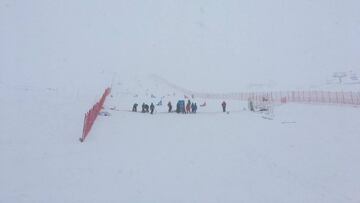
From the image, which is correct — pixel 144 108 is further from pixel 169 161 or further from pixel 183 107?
pixel 169 161

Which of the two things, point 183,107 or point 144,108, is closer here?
point 144,108

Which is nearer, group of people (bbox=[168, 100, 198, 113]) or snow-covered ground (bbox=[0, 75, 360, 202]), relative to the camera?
snow-covered ground (bbox=[0, 75, 360, 202])

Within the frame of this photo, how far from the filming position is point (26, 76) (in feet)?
168

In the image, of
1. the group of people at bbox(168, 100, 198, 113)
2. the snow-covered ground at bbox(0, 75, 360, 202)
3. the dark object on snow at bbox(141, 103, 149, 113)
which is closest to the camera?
the snow-covered ground at bbox(0, 75, 360, 202)

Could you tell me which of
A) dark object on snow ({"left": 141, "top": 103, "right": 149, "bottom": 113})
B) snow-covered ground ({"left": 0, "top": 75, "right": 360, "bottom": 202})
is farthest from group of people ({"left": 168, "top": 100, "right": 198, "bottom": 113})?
snow-covered ground ({"left": 0, "top": 75, "right": 360, "bottom": 202})

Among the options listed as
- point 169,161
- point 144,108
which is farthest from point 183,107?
point 169,161

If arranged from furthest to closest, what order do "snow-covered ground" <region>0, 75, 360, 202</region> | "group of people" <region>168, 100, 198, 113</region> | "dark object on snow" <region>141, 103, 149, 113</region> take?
1. "group of people" <region>168, 100, 198, 113</region>
2. "dark object on snow" <region>141, 103, 149, 113</region>
3. "snow-covered ground" <region>0, 75, 360, 202</region>

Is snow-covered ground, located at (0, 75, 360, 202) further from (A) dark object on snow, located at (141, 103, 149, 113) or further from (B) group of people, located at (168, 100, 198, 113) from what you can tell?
(B) group of people, located at (168, 100, 198, 113)

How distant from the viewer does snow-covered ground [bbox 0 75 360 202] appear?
26.5ft

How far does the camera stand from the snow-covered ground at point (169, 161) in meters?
8.07

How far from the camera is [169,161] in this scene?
10602mm

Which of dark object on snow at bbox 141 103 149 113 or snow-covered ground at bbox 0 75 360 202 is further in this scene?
dark object on snow at bbox 141 103 149 113

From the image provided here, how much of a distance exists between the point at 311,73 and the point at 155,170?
71.0m

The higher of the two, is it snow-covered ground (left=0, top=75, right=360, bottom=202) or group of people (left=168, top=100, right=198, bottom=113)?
group of people (left=168, top=100, right=198, bottom=113)
